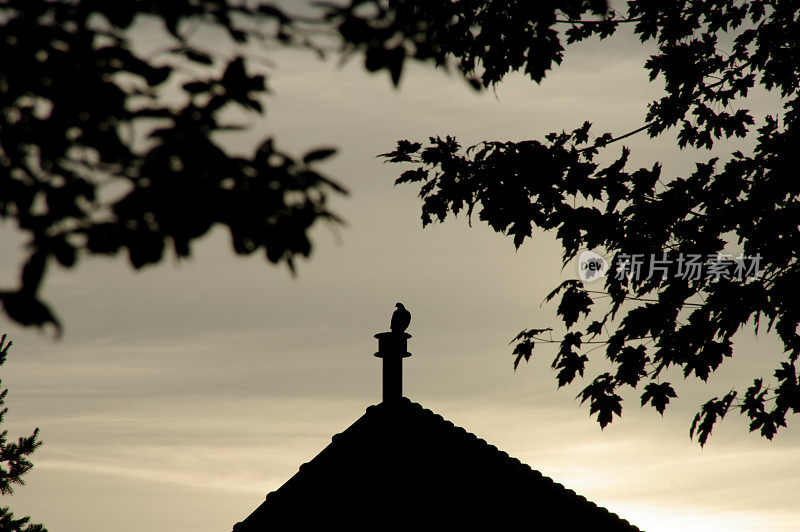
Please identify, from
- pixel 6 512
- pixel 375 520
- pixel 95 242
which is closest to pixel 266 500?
pixel 375 520

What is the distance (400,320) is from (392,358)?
0.66m

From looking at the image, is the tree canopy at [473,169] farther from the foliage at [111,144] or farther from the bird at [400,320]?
the bird at [400,320]

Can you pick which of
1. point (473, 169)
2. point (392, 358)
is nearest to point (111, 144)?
point (473, 169)

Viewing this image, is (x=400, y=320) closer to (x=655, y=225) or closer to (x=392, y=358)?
(x=392, y=358)

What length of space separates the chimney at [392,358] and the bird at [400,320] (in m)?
0.10

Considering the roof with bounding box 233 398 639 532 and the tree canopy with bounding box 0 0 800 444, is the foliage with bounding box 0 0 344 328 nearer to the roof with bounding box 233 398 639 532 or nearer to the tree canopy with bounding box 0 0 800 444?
the tree canopy with bounding box 0 0 800 444

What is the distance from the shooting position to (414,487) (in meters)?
12.3

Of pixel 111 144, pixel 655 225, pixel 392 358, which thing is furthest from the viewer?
pixel 392 358

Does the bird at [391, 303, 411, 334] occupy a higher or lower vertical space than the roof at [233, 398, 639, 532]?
higher

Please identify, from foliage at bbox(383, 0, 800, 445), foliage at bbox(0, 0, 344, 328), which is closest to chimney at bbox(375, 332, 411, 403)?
foliage at bbox(383, 0, 800, 445)

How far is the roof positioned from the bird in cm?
122

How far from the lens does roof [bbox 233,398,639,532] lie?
480 inches

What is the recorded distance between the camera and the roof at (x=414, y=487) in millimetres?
12195

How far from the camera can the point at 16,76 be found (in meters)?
3.48
